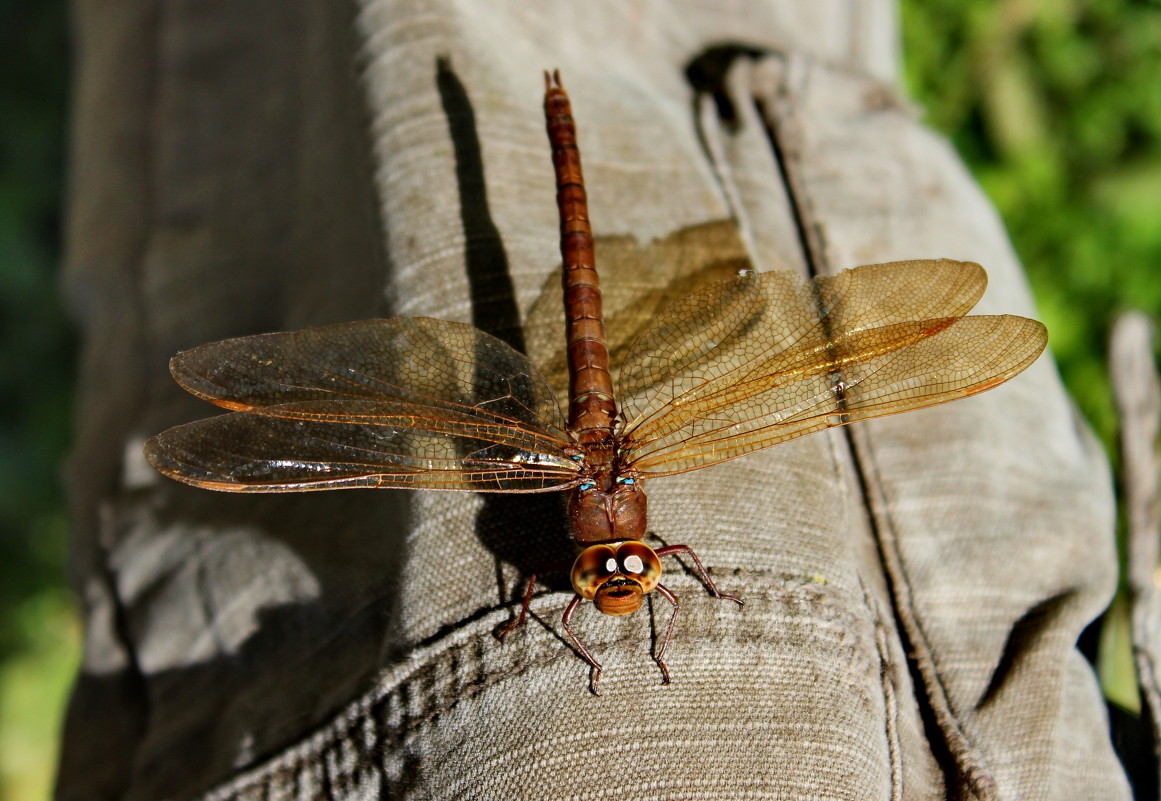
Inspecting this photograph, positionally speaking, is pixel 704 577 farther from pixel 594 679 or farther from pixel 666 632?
pixel 594 679

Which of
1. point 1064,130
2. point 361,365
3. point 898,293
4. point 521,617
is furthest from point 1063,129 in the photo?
point 521,617

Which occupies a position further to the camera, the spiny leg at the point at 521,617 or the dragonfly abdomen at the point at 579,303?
the dragonfly abdomen at the point at 579,303

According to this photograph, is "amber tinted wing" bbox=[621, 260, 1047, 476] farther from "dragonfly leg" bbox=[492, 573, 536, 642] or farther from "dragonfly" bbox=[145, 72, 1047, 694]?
"dragonfly leg" bbox=[492, 573, 536, 642]

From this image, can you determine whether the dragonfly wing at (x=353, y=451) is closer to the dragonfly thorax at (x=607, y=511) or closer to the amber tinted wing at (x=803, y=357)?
the dragonfly thorax at (x=607, y=511)

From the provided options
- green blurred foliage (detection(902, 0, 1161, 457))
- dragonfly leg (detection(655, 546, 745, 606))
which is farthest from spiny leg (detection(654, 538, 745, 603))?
green blurred foliage (detection(902, 0, 1161, 457))

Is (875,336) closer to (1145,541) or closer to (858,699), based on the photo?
(858,699)

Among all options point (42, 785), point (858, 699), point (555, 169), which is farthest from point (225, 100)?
point (42, 785)

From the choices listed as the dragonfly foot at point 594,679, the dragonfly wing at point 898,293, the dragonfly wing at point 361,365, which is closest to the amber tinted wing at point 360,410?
the dragonfly wing at point 361,365
